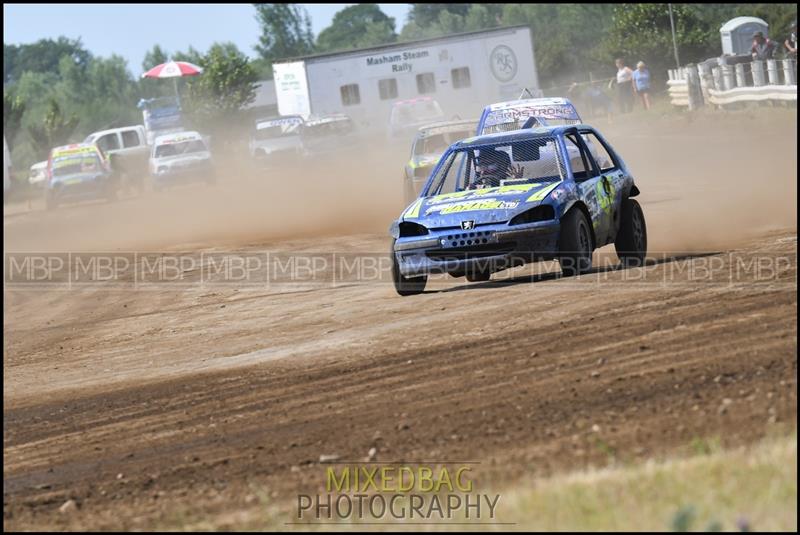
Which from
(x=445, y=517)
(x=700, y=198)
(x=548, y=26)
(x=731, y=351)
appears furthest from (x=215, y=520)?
(x=548, y=26)

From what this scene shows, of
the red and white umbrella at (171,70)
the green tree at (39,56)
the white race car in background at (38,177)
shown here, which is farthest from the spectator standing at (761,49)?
the green tree at (39,56)

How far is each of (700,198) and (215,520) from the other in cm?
1385

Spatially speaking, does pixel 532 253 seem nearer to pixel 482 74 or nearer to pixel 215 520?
pixel 215 520

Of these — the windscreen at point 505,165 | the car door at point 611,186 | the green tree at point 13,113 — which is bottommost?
the car door at point 611,186

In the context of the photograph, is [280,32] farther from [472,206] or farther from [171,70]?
[472,206]

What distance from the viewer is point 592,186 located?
1162cm

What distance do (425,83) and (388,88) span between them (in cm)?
132

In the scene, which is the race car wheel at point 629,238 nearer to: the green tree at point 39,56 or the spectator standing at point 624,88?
the spectator standing at point 624,88

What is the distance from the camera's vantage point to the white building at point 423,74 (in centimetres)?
4441

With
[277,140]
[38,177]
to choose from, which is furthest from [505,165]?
[38,177]

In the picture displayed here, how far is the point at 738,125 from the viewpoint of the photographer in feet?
99.6

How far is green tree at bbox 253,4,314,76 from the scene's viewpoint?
5551 inches

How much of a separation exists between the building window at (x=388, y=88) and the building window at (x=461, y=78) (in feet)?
6.78

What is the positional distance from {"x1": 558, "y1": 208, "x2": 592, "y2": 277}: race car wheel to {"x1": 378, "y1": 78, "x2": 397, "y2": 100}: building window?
35.0m
